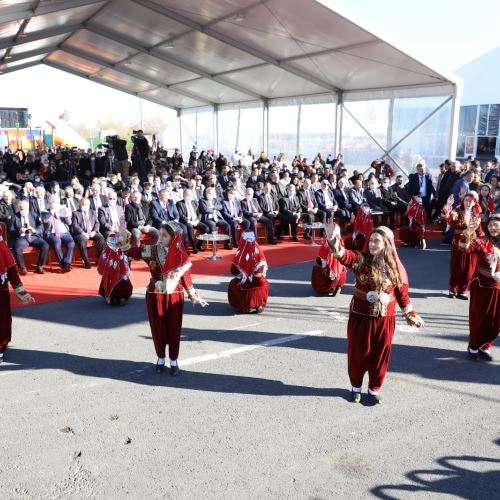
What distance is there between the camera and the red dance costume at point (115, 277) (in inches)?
299

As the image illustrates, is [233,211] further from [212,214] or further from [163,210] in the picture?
[163,210]

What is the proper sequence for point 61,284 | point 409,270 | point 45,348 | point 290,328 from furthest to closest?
point 409,270, point 61,284, point 290,328, point 45,348

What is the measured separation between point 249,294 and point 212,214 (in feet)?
17.3

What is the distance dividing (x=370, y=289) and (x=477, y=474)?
161 centimetres

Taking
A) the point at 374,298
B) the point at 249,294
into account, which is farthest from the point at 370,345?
the point at 249,294

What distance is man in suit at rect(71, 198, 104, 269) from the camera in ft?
33.1

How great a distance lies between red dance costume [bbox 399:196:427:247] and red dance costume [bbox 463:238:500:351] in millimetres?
6515

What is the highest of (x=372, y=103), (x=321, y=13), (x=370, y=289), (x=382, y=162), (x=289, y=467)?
(x=321, y=13)

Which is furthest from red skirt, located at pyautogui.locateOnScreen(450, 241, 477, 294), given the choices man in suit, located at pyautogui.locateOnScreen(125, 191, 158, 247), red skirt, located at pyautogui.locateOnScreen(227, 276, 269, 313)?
man in suit, located at pyautogui.locateOnScreen(125, 191, 158, 247)

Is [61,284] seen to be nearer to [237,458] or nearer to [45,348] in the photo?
[45,348]

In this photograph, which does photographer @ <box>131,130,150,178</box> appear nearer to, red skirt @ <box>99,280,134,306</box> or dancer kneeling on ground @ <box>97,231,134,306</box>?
dancer kneeling on ground @ <box>97,231,134,306</box>

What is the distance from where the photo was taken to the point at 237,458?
3.85 metres

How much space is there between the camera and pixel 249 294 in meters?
7.16


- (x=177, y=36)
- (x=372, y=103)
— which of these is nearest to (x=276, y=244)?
(x=372, y=103)
